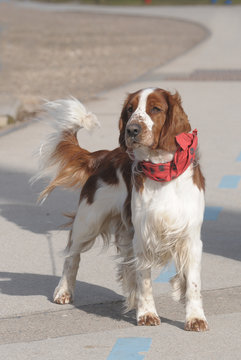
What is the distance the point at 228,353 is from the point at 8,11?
1584 inches

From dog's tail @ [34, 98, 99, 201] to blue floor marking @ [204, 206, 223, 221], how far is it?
6.08 feet

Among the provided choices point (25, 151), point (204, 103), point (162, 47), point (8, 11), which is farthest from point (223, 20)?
point (25, 151)

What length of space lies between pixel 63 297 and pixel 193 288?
0.95 m

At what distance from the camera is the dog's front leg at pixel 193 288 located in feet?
16.2

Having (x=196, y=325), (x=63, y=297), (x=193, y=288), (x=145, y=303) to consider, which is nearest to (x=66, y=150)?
(x=63, y=297)

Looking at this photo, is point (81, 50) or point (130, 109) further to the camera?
point (81, 50)

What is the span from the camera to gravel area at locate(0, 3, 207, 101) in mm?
17453

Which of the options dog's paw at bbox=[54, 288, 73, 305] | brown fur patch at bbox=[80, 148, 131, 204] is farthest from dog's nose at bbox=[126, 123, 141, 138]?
dog's paw at bbox=[54, 288, 73, 305]

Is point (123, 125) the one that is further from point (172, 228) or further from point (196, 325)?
point (196, 325)

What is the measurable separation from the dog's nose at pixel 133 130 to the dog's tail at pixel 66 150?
1119mm

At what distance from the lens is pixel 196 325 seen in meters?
4.91

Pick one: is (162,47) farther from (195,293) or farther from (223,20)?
(195,293)

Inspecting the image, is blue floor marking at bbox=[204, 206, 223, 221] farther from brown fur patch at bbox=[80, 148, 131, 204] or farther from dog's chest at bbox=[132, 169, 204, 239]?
dog's chest at bbox=[132, 169, 204, 239]

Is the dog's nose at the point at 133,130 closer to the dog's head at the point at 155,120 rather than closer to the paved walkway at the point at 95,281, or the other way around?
the dog's head at the point at 155,120
